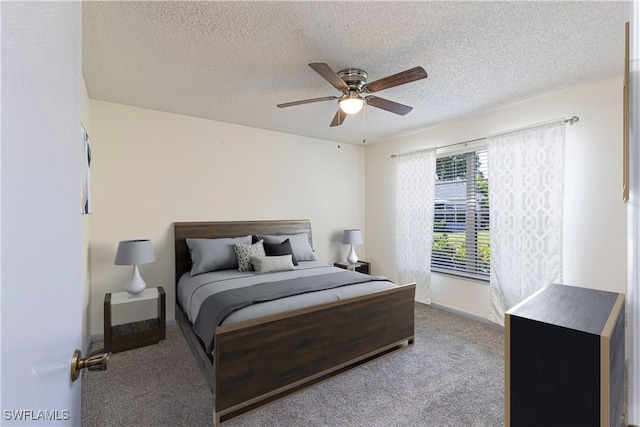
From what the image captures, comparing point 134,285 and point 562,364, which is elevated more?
point 562,364

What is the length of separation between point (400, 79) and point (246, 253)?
241 centimetres

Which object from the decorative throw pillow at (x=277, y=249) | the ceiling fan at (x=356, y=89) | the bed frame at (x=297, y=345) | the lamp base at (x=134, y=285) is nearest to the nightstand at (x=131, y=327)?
the lamp base at (x=134, y=285)

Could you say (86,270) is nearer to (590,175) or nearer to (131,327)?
(131,327)

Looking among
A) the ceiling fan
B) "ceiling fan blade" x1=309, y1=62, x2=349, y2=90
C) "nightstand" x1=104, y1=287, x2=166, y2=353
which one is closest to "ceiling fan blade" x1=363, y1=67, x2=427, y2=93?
the ceiling fan

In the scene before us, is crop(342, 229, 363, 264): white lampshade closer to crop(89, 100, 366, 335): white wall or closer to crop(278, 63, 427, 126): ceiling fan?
crop(89, 100, 366, 335): white wall

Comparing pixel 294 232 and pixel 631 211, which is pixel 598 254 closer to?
pixel 631 211

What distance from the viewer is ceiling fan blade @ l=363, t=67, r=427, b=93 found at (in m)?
1.86

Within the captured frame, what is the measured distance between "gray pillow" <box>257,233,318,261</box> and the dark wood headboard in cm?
18

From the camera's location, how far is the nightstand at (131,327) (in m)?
2.76

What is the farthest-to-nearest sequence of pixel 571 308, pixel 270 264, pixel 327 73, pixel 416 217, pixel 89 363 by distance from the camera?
pixel 416 217, pixel 270 264, pixel 327 73, pixel 571 308, pixel 89 363

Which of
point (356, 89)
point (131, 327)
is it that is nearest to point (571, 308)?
point (356, 89)

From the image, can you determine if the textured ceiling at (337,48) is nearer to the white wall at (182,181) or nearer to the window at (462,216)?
the white wall at (182,181)

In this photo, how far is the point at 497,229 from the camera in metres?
3.30

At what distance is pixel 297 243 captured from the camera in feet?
13.1
